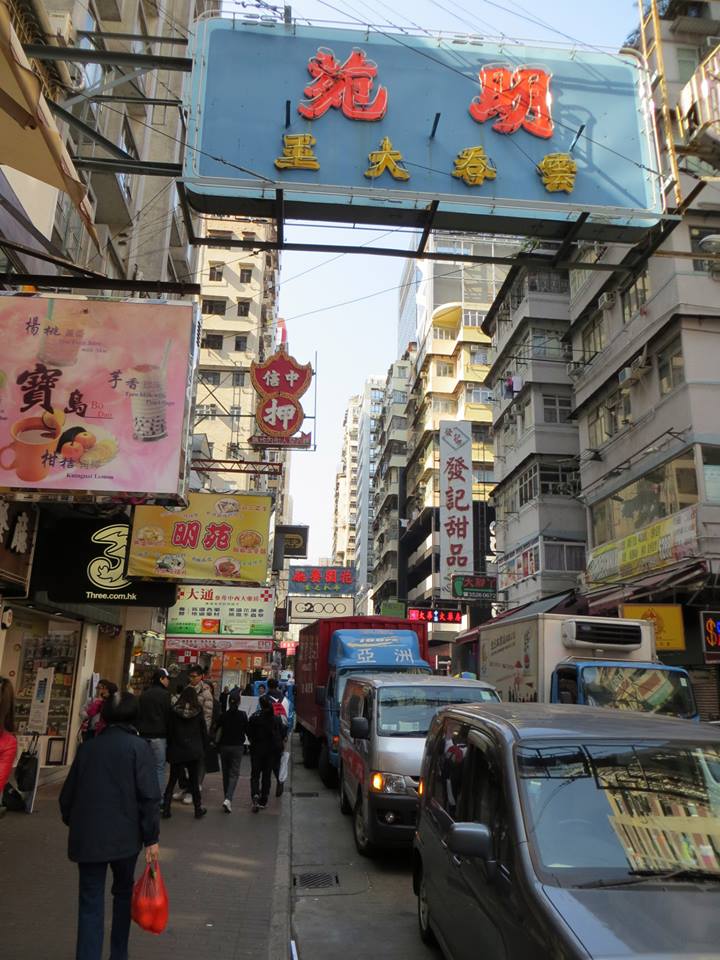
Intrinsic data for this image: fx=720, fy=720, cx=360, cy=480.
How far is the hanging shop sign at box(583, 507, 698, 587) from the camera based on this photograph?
695 inches

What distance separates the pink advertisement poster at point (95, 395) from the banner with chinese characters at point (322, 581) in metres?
29.5

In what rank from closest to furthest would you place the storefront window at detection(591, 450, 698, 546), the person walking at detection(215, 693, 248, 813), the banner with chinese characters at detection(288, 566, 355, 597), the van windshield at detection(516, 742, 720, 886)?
the van windshield at detection(516, 742, 720, 886) < the person walking at detection(215, 693, 248, 813) < the storefront window at detection(591, 450, 698, 546) < the banner with chinese characters at detection(288, 566, 355, 597)

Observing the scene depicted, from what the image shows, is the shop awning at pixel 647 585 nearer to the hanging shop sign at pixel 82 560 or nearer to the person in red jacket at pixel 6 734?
the hanging shop sign at pixel 82 560

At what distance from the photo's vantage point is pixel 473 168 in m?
7.80

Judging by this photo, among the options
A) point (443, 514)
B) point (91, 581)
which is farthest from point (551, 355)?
point (91, 581)

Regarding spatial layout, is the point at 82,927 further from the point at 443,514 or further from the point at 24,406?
the point at 443,514

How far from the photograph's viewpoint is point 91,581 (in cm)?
980

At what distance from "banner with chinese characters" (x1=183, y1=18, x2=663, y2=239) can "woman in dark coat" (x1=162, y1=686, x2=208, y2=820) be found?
6.37 m

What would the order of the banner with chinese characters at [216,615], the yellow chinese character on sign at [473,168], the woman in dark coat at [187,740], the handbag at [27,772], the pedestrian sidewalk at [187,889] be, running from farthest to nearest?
1. the banner with chinese characters at [216,615]
2. the woman in dark coat at [187,740]
3. the handbag at [27,772]
4. the yellow chinese character on sign at [473,168]
5. the pedestrian sidewalk at [187,889]

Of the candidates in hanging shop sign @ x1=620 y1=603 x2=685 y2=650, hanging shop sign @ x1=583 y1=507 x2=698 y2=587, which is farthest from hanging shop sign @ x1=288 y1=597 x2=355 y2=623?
hanging shop sign @ x1=620 y1=603 x2=685 y2=650

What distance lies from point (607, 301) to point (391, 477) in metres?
44.3

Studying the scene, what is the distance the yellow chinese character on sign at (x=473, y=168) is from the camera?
776 cm

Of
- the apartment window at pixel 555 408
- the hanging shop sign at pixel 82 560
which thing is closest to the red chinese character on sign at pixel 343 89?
the hanging shop sign at pixel 82 560

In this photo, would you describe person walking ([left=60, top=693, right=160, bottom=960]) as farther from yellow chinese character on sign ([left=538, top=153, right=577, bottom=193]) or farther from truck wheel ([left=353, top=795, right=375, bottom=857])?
yellow chinese character on sign ([left=538, top=153, right=577, bottom=193])
